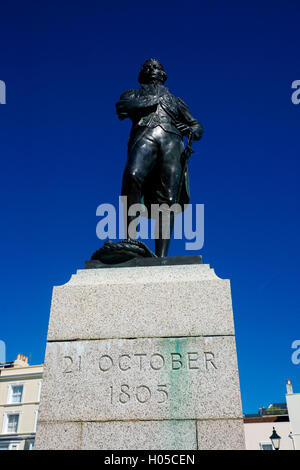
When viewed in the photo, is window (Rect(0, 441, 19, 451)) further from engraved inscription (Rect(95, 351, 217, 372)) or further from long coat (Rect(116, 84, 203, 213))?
engraved inscription (Rect(95, 351, 217, 372))

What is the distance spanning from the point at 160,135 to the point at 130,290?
7.83ft

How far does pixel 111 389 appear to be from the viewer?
3863mm

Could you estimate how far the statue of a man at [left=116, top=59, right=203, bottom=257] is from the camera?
5395 millimetres

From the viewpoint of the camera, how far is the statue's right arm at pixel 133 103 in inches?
232

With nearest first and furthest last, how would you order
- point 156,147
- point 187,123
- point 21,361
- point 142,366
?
point 142,366 < point 156,147 < point 187,123 < point 21,361

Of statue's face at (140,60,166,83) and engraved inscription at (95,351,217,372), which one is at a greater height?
statue's face at (140,60,166,83)

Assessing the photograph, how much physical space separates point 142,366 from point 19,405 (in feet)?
126

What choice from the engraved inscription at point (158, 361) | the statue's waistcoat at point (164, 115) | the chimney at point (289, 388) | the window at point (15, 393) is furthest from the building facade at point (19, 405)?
the engraved inscription at point (158, 361)

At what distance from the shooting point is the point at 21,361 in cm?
4303

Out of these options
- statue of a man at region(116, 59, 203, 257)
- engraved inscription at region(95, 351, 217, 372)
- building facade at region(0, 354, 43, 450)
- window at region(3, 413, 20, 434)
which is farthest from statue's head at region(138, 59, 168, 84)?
window at region(3, 413, 20, 434)

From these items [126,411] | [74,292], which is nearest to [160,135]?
[74,292]

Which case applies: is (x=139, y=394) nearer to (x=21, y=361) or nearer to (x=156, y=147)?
(x=156, y=147)

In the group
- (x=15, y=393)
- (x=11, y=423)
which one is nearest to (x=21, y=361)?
(x=15, y=393)
